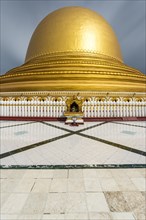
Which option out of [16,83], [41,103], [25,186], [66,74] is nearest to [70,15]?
[66,74]

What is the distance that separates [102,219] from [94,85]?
1144 centimetres

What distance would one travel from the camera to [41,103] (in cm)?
1053

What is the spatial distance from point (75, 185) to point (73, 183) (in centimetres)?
7

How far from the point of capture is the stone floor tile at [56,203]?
6.00ft

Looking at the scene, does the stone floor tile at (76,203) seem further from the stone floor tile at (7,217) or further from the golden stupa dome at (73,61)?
the golden stupa dome at (73,61)

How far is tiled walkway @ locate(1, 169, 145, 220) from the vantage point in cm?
179

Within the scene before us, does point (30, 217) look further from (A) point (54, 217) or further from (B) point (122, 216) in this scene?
(B) point (122, 216)

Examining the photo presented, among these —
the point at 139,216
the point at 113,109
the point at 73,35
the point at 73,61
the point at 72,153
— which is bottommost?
the point at 139,216

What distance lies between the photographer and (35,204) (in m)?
1.95

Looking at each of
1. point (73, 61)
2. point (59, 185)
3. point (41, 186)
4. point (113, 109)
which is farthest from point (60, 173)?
point (73, 61)

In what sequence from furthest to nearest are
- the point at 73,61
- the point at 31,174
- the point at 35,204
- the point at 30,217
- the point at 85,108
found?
the point at 73,61
the point at 85,108
the point at 31,174
the point at 35,204
the point at 30,217

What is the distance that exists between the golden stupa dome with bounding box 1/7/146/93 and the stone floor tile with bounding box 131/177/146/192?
10088mm

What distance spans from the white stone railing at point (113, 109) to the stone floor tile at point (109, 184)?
26.0 ft

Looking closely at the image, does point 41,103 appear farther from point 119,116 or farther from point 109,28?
point 109,28
